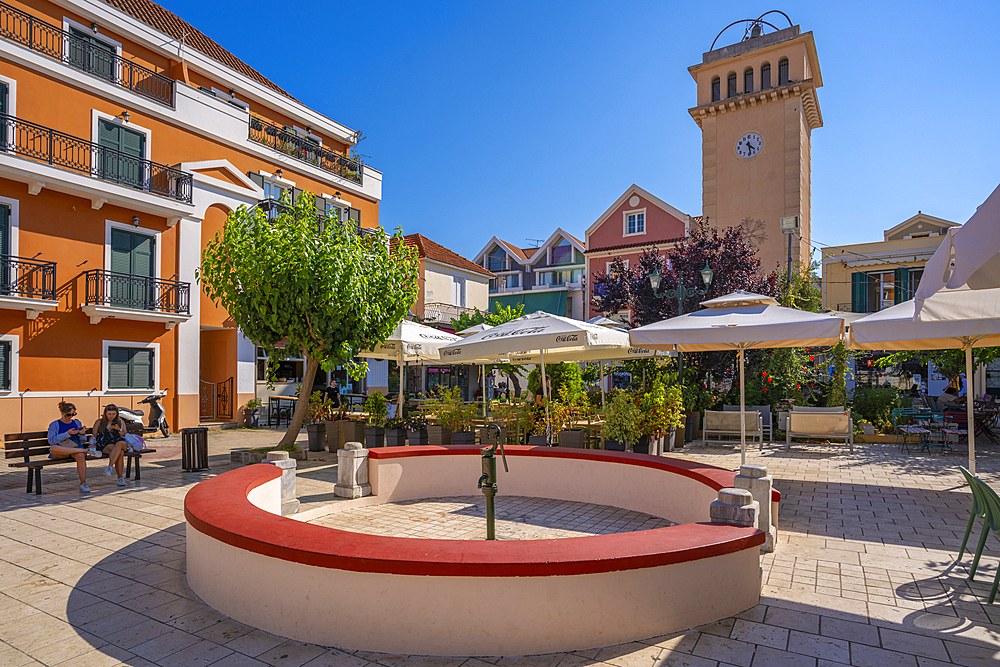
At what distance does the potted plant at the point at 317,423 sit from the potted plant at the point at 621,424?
237 inches

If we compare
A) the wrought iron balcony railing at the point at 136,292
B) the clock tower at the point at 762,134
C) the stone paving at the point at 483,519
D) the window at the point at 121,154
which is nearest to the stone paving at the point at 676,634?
the stone paving at the point at 483,519

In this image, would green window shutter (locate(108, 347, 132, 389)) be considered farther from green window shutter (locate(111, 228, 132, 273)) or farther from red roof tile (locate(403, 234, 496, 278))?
red roof tile (locate(403, 234, 496, 278))

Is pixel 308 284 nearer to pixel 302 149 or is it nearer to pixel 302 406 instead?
pixel 302 406

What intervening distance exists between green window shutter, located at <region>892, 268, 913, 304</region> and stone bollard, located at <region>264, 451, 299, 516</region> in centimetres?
2624

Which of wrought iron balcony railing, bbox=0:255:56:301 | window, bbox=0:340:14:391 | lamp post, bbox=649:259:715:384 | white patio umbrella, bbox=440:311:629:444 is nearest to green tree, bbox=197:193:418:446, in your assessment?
white patio umbrella, bbox=440:311:629:444

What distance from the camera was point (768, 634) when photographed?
3.81 metres

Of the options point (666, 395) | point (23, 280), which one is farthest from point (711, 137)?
point (23, 280)

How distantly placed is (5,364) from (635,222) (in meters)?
28.0

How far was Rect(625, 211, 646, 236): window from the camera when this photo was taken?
3294cm

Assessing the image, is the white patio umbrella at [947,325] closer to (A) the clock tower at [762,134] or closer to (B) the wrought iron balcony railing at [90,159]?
(B) the wrought iron balcony railing at [90,159]

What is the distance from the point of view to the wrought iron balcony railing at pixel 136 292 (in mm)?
15914

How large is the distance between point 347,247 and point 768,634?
29.6 feet

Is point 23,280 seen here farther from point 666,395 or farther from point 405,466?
point 666,395

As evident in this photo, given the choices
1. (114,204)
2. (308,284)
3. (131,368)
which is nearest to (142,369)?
(131,368)
